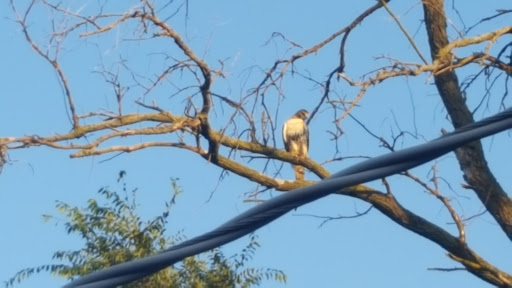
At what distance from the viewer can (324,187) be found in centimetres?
345

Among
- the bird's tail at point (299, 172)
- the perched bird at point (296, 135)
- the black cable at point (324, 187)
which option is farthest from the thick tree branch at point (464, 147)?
the black cable at point (324, 187)

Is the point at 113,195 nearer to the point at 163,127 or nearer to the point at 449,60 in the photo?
the point at 163,127

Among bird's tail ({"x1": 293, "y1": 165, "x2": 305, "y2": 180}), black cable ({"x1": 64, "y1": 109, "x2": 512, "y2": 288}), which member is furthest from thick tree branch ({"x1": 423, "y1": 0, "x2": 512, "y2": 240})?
black cable ({"x1": 64, "y1": 109, "x2": 512, "y2": 288})

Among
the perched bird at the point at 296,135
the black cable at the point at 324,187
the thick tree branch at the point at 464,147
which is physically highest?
the perched bird at the point at 296,135

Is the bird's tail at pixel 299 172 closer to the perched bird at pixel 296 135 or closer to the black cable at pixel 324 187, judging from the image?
the perched bird at pixel 296 135

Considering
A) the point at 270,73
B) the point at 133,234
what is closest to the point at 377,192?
the point at 270,73

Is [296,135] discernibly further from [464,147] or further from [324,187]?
[324,187]

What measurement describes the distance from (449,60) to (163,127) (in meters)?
1.88

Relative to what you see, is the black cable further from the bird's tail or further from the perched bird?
the perched bird

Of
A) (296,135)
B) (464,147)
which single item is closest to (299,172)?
(464,147)

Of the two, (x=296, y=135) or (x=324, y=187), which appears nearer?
(x=324, y=187)

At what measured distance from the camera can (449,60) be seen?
7676 mm

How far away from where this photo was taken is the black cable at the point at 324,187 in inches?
135

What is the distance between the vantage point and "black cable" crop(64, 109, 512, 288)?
3418 mm
